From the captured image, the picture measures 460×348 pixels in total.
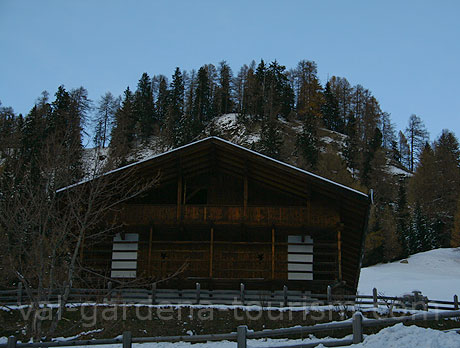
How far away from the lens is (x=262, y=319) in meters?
19.5

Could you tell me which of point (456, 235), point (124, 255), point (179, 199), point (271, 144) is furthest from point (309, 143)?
point (124, 255)

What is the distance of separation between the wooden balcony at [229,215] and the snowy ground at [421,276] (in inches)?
628

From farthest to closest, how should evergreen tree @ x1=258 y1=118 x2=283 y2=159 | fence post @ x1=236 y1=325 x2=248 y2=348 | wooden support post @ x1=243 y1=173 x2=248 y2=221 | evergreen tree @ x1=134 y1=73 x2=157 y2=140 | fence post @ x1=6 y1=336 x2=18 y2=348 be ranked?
evergreen tree @ x1=134 y1=73 x2=157 y2=140 < evergreen tree @ x1=258 y1=118 x2=283 y2=159 < wooden support post @ x1=243 y1=173 x2=248 y2=221 < fence post @ x1=6 y1=336 x2=18 y2=348 < fence post @ x1=236 y1=325 x2=248 y2=348

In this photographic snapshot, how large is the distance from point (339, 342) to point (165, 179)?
637 inches

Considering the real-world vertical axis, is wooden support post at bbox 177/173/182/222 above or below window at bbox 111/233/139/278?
above

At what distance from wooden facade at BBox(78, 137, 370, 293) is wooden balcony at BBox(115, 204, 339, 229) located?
46 millimetres

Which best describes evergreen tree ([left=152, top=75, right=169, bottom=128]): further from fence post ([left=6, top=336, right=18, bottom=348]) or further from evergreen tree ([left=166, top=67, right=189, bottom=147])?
fence post ([left=6, top=336, right=18, bottom=348])

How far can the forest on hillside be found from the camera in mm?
61312

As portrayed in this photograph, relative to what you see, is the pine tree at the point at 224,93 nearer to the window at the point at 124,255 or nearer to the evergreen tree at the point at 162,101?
the evergreen tree at the point at 162,101

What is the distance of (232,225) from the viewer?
2547 cm

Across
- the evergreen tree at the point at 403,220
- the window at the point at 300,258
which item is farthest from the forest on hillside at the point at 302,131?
the window at the point at 300,258

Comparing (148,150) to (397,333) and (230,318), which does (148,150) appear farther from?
(397,333)

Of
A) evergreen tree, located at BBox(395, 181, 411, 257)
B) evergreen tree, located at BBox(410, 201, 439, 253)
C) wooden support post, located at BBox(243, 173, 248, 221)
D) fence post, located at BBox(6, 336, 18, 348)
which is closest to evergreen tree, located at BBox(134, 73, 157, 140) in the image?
evergreen tree, located at BBox(395, 181, 411, 257)

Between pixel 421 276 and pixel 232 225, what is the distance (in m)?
28.8
